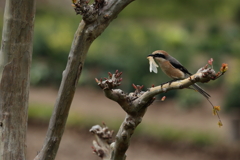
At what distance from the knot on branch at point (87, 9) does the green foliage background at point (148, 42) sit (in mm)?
4054

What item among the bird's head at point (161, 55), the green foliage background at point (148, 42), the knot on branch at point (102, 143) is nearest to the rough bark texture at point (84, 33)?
the bird's head at point (161, 55)

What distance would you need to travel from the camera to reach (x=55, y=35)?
7.38 metres

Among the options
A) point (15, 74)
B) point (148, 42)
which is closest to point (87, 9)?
point (15, 74)

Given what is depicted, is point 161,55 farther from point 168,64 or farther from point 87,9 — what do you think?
point 87,9

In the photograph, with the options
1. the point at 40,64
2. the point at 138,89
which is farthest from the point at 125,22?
the point at 138,89

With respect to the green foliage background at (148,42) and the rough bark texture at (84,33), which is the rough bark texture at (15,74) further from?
the green foliage background at (148,42)

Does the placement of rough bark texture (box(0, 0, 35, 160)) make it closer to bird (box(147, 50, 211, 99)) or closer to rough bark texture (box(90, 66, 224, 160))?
rough bark texture (box(90, 66, 224, 160))

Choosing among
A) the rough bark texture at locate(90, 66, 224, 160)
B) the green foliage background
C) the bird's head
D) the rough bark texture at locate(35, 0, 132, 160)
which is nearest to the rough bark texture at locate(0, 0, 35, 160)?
the rough bark texture at locate(35, 0, 132, 160)

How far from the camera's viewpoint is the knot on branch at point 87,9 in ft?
4.47

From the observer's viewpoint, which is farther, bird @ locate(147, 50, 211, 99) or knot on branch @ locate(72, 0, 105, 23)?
bird @ locate(147, 50, 211, 99)

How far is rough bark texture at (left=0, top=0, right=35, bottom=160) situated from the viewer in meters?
1.49

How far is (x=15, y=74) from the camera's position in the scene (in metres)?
1.52

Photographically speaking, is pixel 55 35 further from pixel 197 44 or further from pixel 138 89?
pixel 138 89

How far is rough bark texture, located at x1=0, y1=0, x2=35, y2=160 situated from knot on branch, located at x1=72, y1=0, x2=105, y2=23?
0.22m
